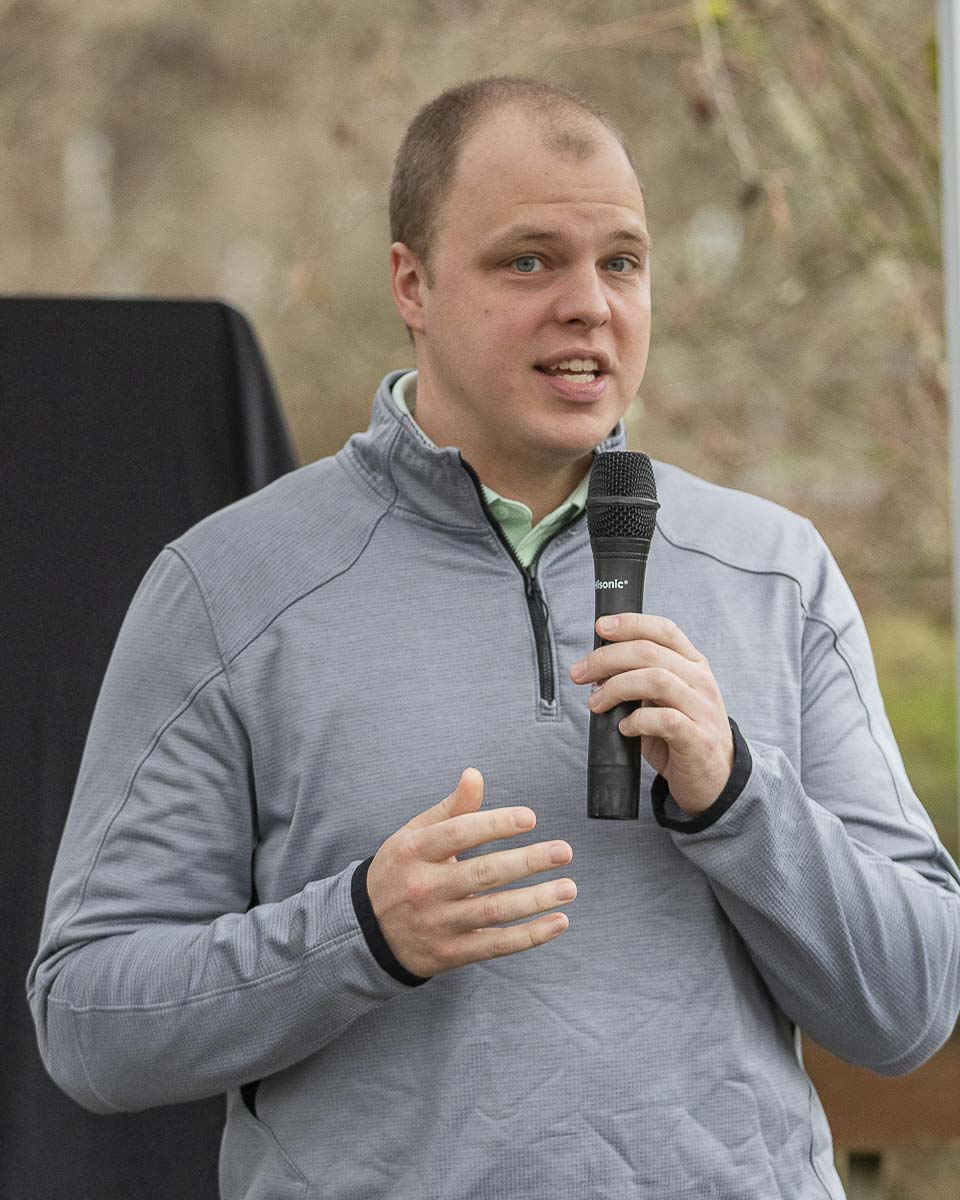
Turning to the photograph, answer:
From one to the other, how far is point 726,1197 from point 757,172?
2.21 metres

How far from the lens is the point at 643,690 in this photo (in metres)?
1.03

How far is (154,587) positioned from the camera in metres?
1.33

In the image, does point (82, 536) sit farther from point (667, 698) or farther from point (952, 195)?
point (952, 195)

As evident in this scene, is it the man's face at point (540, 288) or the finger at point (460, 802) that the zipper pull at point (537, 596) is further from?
the finger at point (460, 802)

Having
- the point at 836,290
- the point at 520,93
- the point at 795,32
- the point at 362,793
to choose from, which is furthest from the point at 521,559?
the point at 795,32

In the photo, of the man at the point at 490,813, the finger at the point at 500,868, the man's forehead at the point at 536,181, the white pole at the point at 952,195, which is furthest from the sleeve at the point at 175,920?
the white pole at the point at 952,195

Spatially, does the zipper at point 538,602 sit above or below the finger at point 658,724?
above

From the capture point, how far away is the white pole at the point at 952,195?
8.34 ft

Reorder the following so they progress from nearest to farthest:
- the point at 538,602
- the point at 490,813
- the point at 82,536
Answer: the point at 490,813, the point at 538,602, the point at 82,536

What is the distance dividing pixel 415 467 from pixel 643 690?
0.42 meters

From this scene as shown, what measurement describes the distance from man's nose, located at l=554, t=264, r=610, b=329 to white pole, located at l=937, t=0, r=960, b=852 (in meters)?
1.54

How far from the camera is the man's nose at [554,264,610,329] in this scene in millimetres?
1232

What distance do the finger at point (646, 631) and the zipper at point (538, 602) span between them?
0.64ft

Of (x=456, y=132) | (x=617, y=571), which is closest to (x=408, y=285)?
(x=456, y=132)
